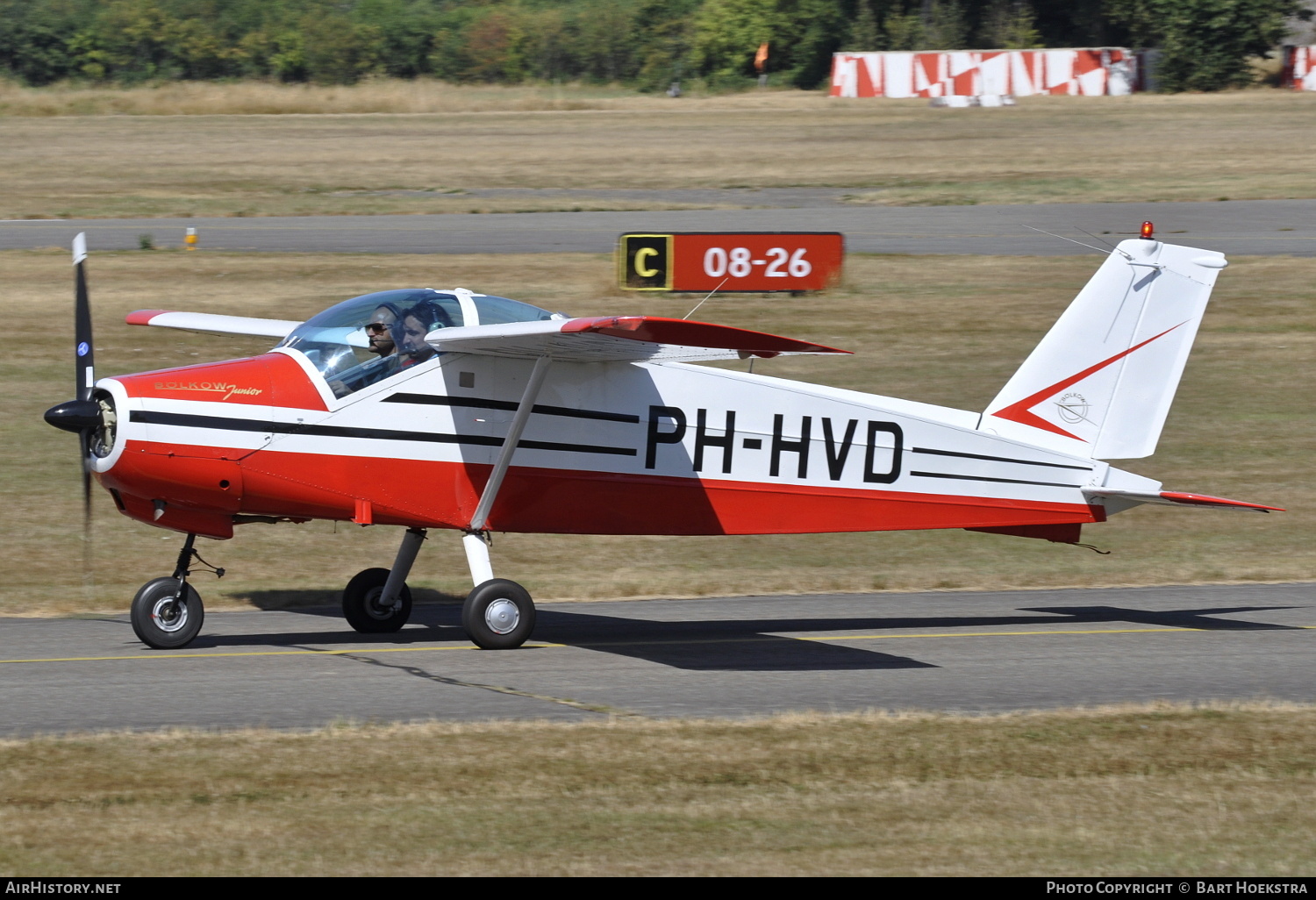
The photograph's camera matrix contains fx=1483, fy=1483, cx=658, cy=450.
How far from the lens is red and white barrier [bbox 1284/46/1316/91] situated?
6072 centimetres

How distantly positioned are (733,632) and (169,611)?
4373 mm

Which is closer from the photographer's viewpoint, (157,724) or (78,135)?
(157,724)

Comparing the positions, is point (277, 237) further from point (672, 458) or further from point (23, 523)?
point (672, 458)

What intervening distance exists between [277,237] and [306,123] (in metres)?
24.4

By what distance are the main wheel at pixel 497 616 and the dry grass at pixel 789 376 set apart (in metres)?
2.75

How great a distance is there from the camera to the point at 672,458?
11.3m

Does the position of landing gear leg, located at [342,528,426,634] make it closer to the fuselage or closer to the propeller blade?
the fuselage

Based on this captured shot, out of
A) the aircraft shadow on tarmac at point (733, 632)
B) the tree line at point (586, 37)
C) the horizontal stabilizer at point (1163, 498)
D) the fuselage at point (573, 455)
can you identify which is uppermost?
the tree line at point (586, 37)

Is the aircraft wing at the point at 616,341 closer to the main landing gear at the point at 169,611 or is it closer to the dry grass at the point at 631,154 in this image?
the main landing gear at the point at 169,611

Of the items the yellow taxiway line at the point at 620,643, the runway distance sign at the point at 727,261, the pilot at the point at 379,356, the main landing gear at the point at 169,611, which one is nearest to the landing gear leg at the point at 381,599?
the yellow taxiway line at the point at 620,643

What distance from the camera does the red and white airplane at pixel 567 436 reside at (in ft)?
34.1

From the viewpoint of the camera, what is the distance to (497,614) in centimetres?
1086
